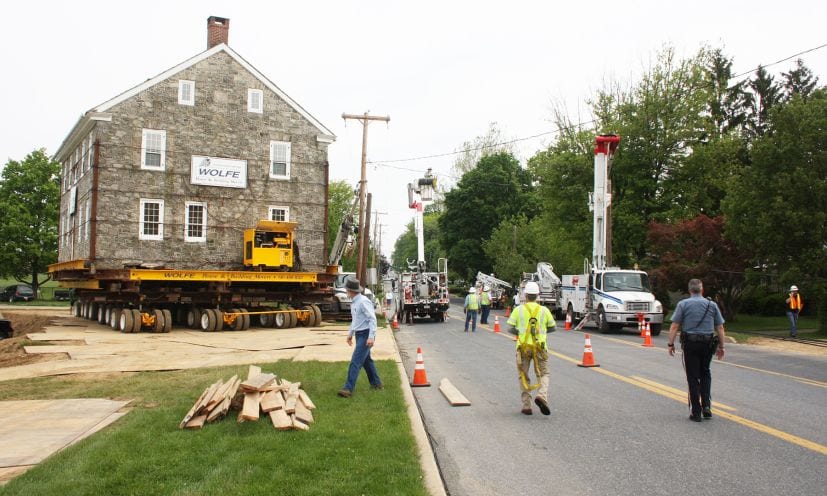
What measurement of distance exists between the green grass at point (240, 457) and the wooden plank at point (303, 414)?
0.44ft

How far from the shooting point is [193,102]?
96.9 ft

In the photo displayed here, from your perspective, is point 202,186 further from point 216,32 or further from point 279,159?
point 216,32

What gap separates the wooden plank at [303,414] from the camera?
25.7 ft

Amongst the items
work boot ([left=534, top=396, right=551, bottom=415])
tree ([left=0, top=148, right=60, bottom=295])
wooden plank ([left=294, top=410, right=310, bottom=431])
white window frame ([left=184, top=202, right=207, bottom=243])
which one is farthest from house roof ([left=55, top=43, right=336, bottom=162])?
tree ([left=0, top=148, right=60, bottom=295])

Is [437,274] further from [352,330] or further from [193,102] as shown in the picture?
[352,330]

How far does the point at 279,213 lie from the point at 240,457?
25198 millimetres

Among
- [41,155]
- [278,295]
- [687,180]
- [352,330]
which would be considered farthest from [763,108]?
[41,155]

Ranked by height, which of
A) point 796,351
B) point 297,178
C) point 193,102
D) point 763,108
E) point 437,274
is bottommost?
point 796,351

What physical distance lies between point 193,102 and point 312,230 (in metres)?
7.47

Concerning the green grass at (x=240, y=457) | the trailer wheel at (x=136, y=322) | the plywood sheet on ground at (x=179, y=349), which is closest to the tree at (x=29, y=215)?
the plywood sheet on ground at (x=179, y=349)

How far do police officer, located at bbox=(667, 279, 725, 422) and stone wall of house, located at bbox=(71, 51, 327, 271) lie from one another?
2335cm

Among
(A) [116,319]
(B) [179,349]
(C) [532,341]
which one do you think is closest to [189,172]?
(A) [116,319]

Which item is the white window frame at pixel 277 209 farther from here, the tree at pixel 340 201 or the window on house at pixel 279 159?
the tree at pixel 340 201

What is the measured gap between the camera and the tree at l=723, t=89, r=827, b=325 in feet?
76.3
